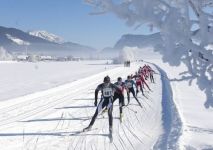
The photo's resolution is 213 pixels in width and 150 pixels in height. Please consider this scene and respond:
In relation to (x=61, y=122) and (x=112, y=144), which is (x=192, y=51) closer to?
(x=112, y=144)

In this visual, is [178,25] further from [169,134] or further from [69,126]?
[69,126]

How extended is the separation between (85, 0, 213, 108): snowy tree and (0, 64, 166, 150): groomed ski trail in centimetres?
519

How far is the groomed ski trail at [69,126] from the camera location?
1041 cm

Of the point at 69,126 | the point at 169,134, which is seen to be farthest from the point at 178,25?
the point at 69,126

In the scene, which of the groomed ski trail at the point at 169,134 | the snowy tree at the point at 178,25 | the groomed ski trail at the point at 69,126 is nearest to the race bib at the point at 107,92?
the groomed ski trail at the point at 69,126

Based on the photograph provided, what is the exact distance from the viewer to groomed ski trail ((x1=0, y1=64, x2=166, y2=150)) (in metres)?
10.4

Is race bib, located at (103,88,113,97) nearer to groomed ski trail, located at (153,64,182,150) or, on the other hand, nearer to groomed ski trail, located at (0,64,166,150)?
groomed ski trail, located at (0,64,166,150)

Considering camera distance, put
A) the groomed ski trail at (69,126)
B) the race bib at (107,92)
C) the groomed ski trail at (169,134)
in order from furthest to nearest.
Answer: the race bib at (107,92) < the groomed ski trail at (69,126) < the groomed ski trail at (169,134)

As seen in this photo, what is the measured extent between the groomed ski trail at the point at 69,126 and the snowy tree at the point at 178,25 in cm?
519

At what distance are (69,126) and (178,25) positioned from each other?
28.5 ft

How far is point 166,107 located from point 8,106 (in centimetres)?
721

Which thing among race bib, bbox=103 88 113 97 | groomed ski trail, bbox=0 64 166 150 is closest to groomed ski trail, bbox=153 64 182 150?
groomed ski trail, bbox=0 64 166 150

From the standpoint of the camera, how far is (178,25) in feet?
16.0

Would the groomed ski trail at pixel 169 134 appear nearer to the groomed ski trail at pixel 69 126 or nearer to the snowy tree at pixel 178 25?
the groomed ski trail at pixel 69 126
